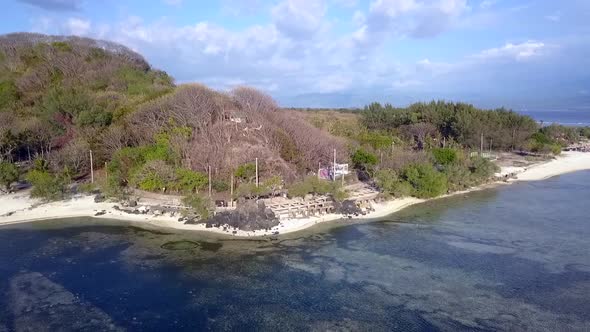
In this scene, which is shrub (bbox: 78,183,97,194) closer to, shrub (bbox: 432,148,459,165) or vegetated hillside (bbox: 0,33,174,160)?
vegetated hillside (bbox: 0,33,174,160)

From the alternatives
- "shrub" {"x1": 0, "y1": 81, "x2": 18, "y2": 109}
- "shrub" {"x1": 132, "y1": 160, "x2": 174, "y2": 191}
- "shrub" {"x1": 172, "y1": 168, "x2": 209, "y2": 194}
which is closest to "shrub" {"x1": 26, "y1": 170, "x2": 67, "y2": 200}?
"shrub" {"x1": 132, "y1": 160, "x2": 174, "y2": 191}

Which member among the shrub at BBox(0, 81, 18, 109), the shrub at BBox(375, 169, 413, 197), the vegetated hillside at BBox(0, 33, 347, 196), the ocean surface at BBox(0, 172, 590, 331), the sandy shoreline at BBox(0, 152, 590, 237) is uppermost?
the shrub at BBox(0, 81, 18, 109)

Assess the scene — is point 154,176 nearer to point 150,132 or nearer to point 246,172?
point 246,172

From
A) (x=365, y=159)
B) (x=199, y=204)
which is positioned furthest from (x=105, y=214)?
(x=365, y=159)

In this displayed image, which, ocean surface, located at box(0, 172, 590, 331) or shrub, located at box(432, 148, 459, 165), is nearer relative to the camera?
ocean surface, located at box(0, 172, 590, 331)

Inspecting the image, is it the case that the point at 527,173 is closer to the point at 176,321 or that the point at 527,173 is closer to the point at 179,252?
the point at 179,252

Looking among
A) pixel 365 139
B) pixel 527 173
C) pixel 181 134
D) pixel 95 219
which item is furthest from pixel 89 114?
pixel 527 173

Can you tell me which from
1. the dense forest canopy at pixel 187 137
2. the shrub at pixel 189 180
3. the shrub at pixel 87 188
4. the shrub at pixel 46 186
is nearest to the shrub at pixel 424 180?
the dense forest canopy at pixel 187 137
